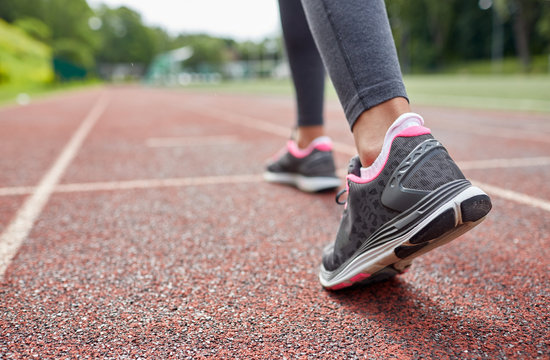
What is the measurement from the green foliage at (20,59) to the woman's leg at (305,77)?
63.3 ft

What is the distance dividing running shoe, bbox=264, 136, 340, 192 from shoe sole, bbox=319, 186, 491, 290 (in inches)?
38.7

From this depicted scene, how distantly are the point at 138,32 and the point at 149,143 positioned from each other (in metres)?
3.88

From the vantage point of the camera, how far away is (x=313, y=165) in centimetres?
206

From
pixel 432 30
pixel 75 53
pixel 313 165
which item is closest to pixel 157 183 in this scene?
pixel 313 165

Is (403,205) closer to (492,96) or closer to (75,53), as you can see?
(492,96)

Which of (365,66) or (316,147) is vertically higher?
(365,66)

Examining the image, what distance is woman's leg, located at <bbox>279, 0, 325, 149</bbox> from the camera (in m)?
1.87

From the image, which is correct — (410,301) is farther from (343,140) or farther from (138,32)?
(138,32)

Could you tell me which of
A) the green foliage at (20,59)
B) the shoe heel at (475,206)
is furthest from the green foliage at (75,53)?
the shoe heel at (475,206)

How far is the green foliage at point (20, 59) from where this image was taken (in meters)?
18.4

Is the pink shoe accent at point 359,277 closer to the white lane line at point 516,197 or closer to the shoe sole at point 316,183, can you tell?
the shoe sole at point 316,183

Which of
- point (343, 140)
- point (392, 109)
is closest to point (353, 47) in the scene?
point (392, 109)

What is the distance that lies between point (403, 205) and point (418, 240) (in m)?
0.08

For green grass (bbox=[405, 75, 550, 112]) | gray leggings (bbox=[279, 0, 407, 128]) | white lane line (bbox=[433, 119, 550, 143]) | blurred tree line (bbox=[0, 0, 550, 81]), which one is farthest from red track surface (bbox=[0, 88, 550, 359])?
blurred tree line (bbox=[0, 0, 550, 81])
